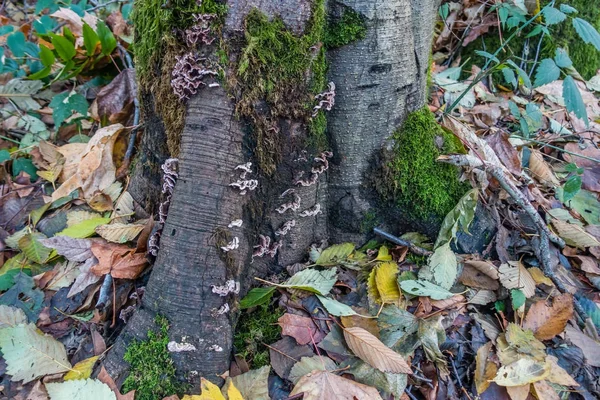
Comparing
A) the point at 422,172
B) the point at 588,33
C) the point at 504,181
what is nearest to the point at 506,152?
the point at 504,181

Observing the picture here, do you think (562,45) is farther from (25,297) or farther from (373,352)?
(25,297)

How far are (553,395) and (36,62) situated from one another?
4265mm

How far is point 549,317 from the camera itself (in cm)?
224

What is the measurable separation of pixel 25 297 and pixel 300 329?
1.56m

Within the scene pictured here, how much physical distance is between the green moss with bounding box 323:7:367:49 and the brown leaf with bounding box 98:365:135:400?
188 centimetres

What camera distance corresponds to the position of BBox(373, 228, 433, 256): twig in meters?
2.49

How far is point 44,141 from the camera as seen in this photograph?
333cm

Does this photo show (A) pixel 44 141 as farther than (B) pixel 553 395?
Yes

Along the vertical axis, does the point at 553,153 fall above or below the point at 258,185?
above

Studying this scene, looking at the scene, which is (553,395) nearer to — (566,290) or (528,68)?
(566,290)

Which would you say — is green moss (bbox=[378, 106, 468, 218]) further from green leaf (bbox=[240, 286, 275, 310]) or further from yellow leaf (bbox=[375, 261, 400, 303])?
green leaf (bbox=[240, 286, 275, 310])

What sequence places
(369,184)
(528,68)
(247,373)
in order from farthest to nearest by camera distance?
(528,68) → (369,184) → (247,373)

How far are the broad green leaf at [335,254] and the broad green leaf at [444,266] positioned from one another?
43cm

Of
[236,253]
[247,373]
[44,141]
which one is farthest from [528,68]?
[44,141]
